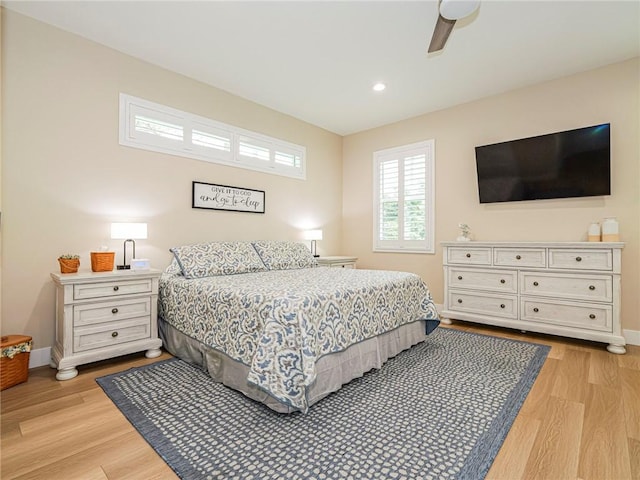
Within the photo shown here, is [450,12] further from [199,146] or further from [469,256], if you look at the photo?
[199,146]

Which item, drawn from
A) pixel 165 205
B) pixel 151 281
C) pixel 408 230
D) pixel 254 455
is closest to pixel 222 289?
pixel 151 281

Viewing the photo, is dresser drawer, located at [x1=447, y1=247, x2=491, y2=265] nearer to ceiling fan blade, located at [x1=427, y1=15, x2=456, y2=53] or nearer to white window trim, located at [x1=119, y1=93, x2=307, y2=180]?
ceiling fan blade, located at [x1=427, y1=15, x2=456, y2=53]

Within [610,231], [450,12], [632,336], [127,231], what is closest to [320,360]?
[127,231]

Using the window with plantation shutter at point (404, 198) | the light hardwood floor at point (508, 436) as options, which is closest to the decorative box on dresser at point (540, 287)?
the light hardwood floor at point (508, 436)

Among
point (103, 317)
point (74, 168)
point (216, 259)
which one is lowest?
point (103, 317)

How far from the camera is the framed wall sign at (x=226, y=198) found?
3723mm

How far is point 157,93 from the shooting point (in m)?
3.39

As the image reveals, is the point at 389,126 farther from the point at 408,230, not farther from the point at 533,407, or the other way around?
the point at 533,407

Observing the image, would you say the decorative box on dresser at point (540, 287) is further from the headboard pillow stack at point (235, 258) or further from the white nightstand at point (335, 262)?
the headboard pillow stack at point (235, 258)

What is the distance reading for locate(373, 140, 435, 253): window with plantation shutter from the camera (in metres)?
4.64

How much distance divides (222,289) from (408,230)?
10.5 ft

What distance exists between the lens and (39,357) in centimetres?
268

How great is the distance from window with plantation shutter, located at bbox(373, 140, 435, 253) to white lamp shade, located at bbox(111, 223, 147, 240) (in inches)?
133

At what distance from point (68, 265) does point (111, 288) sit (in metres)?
0.39
